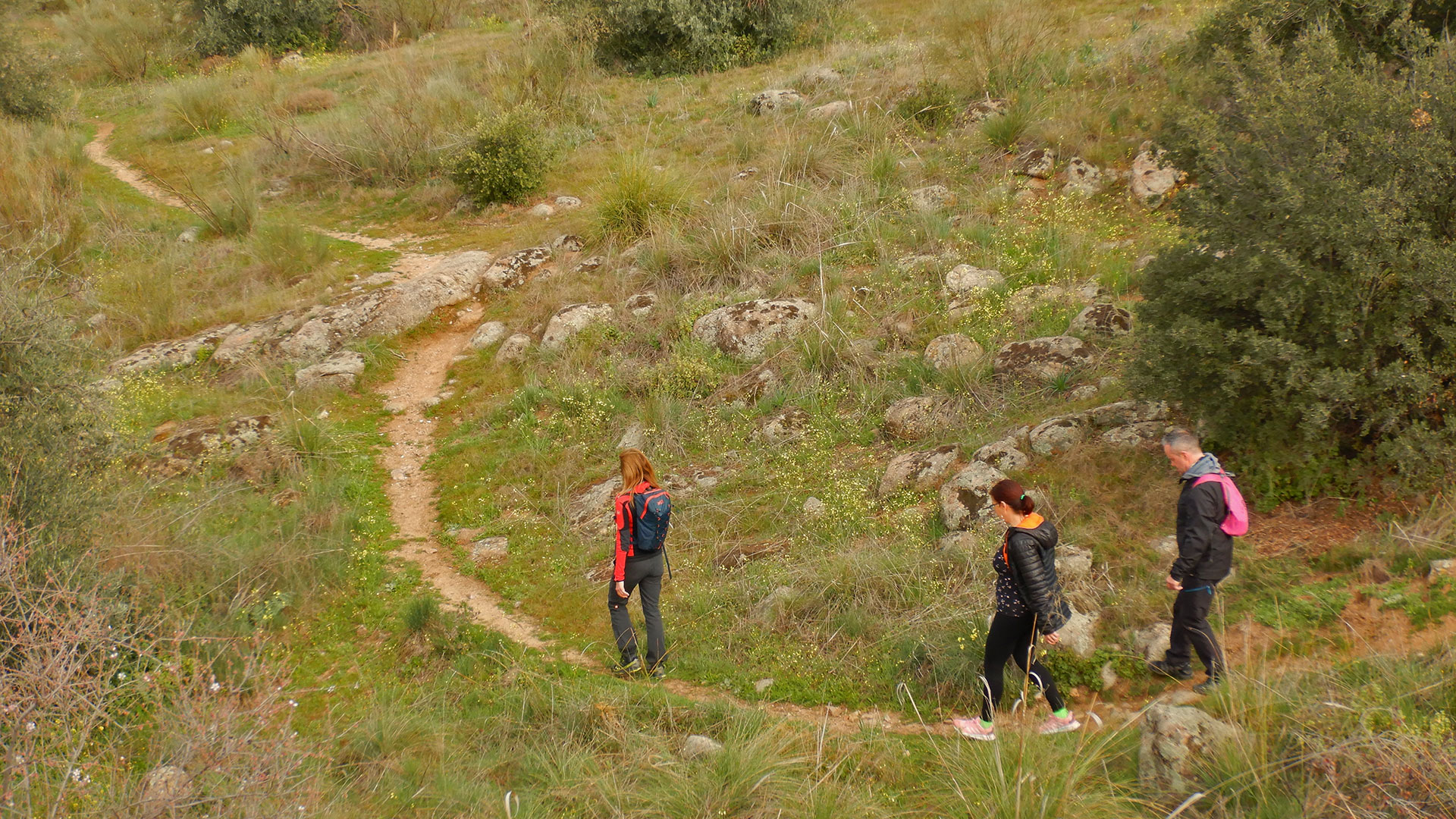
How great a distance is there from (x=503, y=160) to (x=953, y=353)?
8671 mm

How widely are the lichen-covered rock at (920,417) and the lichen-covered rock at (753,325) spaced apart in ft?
5.53

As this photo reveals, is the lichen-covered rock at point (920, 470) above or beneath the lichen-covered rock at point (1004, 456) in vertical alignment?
beneath

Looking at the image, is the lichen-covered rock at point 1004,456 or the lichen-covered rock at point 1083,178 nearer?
the lichen-covered rock at point 1004,456

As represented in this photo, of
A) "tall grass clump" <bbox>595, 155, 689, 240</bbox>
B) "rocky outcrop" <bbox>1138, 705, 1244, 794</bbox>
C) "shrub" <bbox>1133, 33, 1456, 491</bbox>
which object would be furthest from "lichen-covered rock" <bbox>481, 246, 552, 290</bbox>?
"rocky outcrop" <bbox>1138, 705, 1244, 794</bbox>

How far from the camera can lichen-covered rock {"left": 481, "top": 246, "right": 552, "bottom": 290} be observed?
38.0 feet

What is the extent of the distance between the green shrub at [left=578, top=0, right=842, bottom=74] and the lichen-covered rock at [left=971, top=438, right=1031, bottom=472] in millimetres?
13637

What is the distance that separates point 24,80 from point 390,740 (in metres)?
19.5

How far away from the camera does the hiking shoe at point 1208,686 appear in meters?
3.85

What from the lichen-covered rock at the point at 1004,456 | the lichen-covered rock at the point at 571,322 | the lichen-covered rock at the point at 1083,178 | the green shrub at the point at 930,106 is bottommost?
the lichen-covered rock at the point at 571,322

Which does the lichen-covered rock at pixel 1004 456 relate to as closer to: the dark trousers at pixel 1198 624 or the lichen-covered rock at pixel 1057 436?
the lichen-covered rock at pixel 1057 436

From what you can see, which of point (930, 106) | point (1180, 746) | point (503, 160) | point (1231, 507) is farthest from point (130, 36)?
point (1180, 746)

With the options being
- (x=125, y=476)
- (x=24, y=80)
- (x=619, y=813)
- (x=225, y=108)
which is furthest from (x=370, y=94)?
(x=619, y=813)

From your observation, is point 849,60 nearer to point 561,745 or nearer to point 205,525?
point 205,525

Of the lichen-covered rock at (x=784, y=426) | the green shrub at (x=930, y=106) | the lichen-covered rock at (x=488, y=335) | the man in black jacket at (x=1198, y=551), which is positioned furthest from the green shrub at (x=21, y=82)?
the man in black jacket at (x=1198, y=551)
